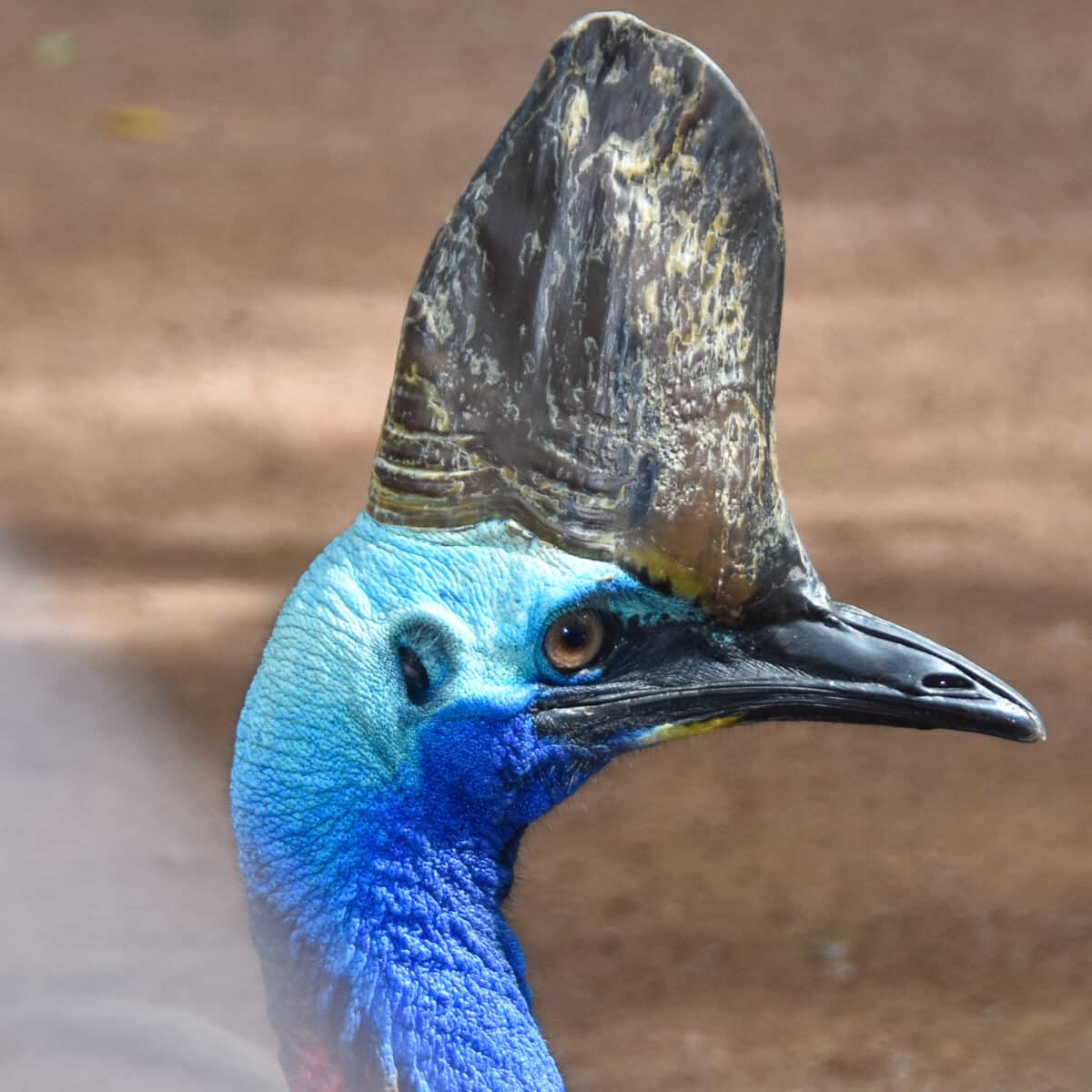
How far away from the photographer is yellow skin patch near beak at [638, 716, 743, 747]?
1636 millimetres

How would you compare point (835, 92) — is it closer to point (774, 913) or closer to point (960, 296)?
point (960, 296)

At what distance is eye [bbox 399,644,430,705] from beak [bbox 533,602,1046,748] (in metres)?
0.11

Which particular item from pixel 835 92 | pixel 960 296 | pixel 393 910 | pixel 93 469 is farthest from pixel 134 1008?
pixel 835 92

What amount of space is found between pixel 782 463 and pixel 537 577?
10.3 feet

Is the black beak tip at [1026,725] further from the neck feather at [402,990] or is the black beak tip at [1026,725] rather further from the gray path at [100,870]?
the gray path at [100,870]

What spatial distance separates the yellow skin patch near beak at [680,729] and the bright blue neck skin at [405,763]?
17mm

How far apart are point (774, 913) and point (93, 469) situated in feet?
7.04

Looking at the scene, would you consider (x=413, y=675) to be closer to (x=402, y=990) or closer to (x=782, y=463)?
(x=402, y=990)

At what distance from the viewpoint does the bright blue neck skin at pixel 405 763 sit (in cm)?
155

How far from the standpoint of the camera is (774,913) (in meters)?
3.29

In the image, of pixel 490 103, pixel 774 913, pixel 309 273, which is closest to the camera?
pixel 774 913

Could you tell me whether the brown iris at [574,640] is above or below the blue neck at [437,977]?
above

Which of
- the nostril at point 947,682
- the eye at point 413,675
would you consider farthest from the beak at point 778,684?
the eye at point 413,675

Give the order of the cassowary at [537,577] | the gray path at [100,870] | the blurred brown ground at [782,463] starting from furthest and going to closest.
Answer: the blurred brown ground at [782,463] < the gray path at [100,870] < the cassowary at [537,577]
